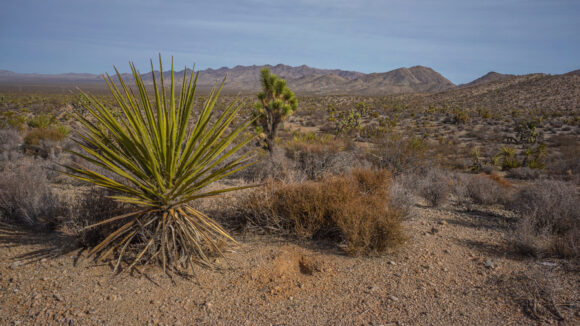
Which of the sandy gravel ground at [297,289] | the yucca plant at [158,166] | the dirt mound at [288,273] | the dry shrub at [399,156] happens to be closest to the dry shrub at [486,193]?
the dry shrub at [399,156]

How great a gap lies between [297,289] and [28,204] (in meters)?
4.16

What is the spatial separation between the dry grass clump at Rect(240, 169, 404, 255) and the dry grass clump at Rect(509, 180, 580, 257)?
5.87 ft

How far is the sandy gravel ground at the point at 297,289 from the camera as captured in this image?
2.80 metres

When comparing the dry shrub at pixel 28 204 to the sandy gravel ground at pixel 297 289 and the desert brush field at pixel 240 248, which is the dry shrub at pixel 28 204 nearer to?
the desert brush field at pixel 240 248

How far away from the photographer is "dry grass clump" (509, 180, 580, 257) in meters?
3.89

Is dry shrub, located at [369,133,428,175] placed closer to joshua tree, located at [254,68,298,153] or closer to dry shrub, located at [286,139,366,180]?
dry shrub, located at [286,139,366,180]

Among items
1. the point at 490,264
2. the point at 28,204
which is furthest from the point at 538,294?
the point at 28,204

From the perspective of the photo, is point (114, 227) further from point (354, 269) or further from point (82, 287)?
point (354, 269)

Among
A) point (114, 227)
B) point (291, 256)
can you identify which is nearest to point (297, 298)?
point (291, 256)

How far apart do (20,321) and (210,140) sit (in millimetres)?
2434

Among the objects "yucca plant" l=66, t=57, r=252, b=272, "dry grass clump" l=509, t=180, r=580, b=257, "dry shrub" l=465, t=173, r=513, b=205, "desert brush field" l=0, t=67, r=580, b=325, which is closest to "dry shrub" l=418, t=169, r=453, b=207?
"desert brush field" l=0, t=67, r=580, b=325

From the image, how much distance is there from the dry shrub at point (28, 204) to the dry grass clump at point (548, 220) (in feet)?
21.8

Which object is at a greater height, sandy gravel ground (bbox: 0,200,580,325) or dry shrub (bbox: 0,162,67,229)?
dry shrub (bbox: 0,162,67,229)

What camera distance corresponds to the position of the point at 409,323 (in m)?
2.77
